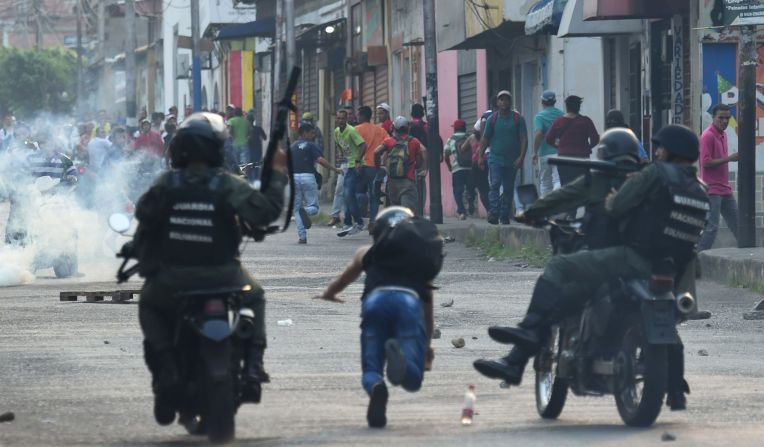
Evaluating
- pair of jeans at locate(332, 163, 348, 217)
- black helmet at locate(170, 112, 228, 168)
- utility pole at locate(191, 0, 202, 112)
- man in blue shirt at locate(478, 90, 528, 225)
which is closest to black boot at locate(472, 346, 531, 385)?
black helmet at locate(170, 112, 228, 168)

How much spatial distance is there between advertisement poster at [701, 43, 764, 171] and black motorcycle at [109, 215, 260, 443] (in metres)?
14.4

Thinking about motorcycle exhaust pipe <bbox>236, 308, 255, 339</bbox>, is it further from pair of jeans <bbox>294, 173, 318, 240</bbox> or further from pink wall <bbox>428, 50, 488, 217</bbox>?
pink wall <bbox>428, 50, 488, 217</bbox>

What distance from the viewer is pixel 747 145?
63.7ft

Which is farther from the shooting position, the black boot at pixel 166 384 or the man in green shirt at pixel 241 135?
the man in green shirt at pixel 241 135

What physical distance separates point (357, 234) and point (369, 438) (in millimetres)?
20062

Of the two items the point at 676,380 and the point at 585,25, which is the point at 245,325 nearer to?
the point at 676,380

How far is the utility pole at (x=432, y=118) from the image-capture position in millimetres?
29688

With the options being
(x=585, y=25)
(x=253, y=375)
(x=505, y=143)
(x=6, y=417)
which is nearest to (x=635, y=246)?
(x=253, y=375)

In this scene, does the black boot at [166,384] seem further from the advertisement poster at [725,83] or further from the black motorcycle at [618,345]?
the advertisement poster at [725,83]

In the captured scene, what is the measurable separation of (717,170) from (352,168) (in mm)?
9026

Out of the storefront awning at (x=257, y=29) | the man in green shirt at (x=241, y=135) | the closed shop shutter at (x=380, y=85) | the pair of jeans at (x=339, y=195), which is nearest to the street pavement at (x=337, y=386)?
the pair of jeans at (x=339, y=195)

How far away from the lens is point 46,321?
15.3 m

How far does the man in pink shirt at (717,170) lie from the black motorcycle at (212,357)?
1103cm

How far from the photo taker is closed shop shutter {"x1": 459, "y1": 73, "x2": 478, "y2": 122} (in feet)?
117
